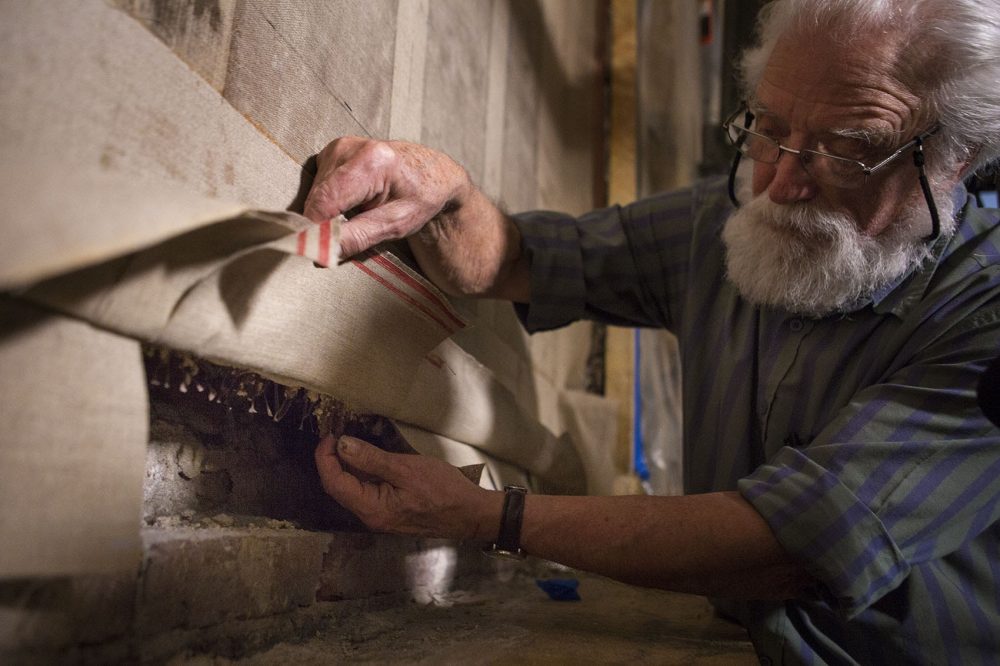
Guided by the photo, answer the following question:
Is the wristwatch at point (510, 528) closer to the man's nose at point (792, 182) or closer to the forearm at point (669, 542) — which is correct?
the forearm at point (669, 542)

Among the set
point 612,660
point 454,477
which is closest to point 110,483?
point 454,477

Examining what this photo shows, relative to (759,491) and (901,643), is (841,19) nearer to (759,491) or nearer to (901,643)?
(759,491)

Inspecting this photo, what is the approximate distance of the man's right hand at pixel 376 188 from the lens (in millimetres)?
908

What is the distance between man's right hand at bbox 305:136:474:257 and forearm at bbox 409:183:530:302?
3.7 inches

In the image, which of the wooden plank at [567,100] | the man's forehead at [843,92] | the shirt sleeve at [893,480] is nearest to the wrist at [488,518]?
the shirt sleeve at [893,480]

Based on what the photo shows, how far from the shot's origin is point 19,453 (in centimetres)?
53

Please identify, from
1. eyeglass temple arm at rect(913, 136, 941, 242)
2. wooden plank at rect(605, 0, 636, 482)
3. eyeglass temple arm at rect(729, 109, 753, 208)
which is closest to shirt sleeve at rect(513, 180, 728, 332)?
eyeglass temple arm at rect(729, 109, 753, 208)

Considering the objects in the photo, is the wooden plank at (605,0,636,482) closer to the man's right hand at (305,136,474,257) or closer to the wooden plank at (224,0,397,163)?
the man's right hand at (305,136,474,257)

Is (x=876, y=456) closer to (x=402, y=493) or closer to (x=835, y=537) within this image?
(x=835, y=537)

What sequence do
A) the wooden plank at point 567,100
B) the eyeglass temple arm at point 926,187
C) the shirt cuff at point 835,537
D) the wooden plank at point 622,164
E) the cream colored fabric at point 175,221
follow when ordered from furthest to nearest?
the wooden plank at point 622,164 → the wooden plank at point 567,100 → the eyeglass temple arm at point 926,187 → the shirt cuff at point 835,537 → the cream colored fabric at point 175,221

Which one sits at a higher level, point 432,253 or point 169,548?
point 432,253

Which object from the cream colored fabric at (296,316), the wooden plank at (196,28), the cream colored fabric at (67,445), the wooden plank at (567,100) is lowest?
the cream colored fabric at (67,445)

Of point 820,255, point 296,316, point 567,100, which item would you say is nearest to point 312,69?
point 296,316

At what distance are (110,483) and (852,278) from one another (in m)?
1.20
